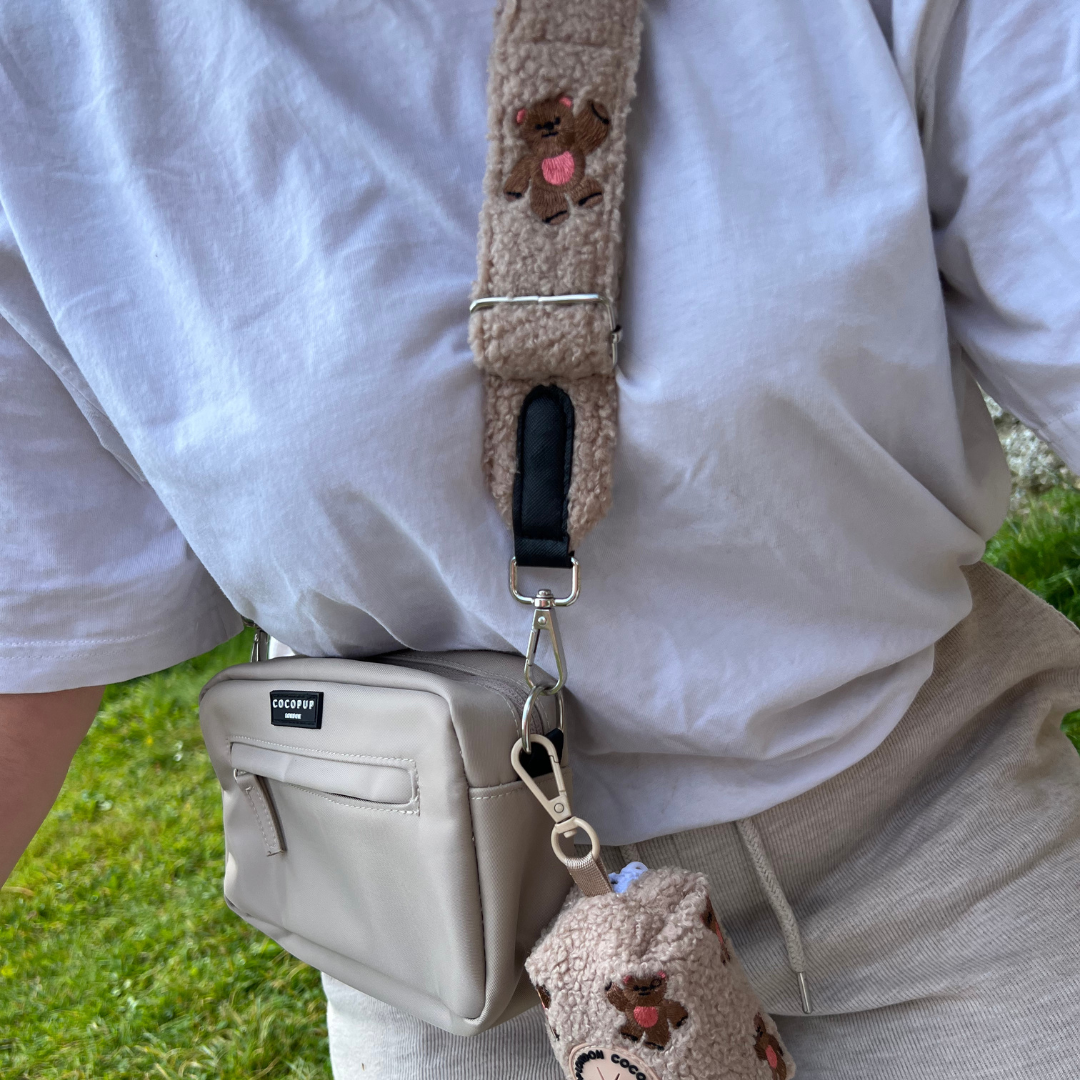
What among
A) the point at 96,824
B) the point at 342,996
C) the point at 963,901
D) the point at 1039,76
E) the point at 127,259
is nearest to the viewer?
the point at 1039,76

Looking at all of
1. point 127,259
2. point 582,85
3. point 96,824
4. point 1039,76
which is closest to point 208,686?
point 127,259

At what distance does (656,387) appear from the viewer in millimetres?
685

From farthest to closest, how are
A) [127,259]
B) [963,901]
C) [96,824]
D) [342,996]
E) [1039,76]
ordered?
[96,824]
[342,996]
[963,901]
[127,259]
[1039,76]

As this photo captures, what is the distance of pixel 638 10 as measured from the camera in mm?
699

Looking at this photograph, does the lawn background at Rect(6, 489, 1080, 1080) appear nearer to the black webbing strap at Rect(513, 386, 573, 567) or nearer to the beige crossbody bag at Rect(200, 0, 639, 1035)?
the beige crossbody bag at Rect(200, 0, 639, 1035)

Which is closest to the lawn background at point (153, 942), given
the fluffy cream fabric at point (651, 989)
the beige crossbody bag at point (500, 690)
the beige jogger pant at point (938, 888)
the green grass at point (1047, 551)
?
the green grass at point (1047, 551)

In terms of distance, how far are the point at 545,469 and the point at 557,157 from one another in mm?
209

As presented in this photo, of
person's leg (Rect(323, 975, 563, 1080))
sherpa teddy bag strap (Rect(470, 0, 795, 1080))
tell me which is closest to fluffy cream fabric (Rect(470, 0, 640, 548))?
sherpa teddy bag strap (Rect(470, 0, 795, 1080))

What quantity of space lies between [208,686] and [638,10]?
680 mm

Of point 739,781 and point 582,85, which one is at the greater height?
point 582,85

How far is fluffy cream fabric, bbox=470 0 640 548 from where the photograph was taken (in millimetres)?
683

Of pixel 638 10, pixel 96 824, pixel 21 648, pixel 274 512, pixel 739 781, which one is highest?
pixel 638 10

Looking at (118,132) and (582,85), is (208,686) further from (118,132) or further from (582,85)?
(582,85)

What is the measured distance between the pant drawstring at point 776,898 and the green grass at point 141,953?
39.9 inches
